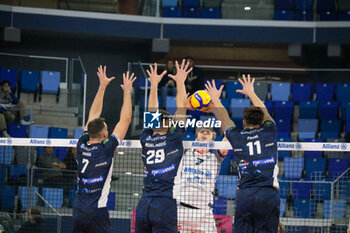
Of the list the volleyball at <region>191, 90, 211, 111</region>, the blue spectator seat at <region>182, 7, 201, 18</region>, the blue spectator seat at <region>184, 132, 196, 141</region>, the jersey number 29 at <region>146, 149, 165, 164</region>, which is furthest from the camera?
the blue spectator seat at <region>182, 7, 201, 18</region>

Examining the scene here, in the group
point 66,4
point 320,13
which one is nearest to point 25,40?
point 66,4

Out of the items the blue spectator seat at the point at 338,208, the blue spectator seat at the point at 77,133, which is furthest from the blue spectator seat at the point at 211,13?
the blue spectator seat at the point at 338,208

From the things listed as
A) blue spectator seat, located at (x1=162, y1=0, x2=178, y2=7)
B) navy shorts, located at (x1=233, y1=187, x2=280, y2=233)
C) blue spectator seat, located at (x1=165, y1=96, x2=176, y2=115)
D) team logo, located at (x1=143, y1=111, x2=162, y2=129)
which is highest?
blue spectator seat, located at (x1=162, y1=0, x2=178, y2=7)

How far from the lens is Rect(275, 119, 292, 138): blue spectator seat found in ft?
64.8

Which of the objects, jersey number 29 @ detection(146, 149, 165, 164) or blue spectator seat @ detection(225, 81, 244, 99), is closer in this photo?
jersey number 29 @ detection(146, 149, 165, 164)

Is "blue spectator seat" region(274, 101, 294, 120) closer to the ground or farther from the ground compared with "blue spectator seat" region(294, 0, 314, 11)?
closer to the ground

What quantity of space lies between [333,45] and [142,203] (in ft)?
52.7

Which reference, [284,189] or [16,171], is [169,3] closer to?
[284,189]

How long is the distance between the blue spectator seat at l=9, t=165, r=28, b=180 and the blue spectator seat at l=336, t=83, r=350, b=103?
996 centimetres

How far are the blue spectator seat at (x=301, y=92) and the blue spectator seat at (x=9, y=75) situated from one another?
8.51 meters

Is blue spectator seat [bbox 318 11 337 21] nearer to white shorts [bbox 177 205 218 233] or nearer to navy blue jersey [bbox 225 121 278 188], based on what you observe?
white shorts [bbox 177 205 218 233]

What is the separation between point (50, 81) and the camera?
2033 centimetres

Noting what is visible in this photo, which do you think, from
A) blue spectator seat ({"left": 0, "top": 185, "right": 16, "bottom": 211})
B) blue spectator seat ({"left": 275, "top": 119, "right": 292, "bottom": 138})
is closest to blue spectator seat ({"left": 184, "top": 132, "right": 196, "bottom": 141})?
blue spectator seat ({"left": 275, "top": 119, "right": 292, "bottom": 138})

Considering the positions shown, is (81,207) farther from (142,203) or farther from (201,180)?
(201,180)
